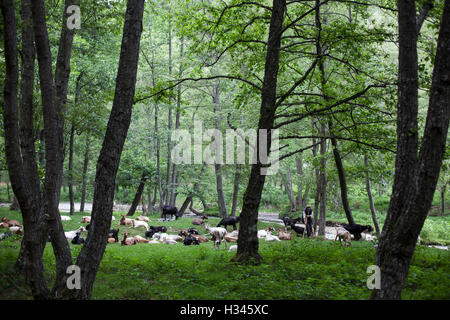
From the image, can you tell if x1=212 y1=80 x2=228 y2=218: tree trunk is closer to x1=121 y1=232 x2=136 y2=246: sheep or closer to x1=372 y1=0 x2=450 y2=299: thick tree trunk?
x1=121 y1=232 x2=136 y2=246: sheep

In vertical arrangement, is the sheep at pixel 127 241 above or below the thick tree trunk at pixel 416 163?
below

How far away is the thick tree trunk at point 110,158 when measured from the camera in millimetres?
5301

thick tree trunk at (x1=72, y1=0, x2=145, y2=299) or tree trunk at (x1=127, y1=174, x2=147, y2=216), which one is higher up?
→ thick tree trunk at (x1=72, y1=0, x2=145, y2=299)

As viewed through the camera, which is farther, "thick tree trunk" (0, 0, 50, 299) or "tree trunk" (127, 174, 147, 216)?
"tree trunk" (127, 174, 147, 216)

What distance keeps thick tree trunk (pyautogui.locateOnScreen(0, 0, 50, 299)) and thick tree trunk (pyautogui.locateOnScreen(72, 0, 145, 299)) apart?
64 centimetres

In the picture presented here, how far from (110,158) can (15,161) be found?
4.30 feet

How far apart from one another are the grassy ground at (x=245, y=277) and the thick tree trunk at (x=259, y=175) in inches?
19.6

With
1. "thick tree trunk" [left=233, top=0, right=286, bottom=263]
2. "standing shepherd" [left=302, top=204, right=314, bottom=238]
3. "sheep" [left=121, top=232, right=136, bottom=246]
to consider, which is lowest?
"sheep" [left=121, top=232, right=136, bottom=246]

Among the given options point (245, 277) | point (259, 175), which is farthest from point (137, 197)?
point (245, 277)

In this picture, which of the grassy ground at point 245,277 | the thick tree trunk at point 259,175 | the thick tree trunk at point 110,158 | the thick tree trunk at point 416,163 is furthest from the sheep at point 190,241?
the thick tree trunk at point 416,163

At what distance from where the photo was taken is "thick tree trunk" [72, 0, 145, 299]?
530 cm

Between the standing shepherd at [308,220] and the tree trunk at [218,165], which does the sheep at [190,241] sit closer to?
the standing shepherd at [308,220]

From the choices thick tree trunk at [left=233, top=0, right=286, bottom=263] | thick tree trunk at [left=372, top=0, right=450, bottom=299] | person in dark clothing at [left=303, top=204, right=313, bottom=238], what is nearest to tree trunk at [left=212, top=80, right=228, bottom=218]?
person in dark clothing at [left=303, top=204, right=313, bottom=238]

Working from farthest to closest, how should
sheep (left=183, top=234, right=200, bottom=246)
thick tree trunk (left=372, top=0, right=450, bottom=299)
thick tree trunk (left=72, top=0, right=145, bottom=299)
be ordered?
sheep (left=183, top=234, right=200, bottom=246), thick tree trunk (left=72, top=0, right=145, bottom=299), thick tree trunk (left=372, top=0, right=450, bottom=299)
